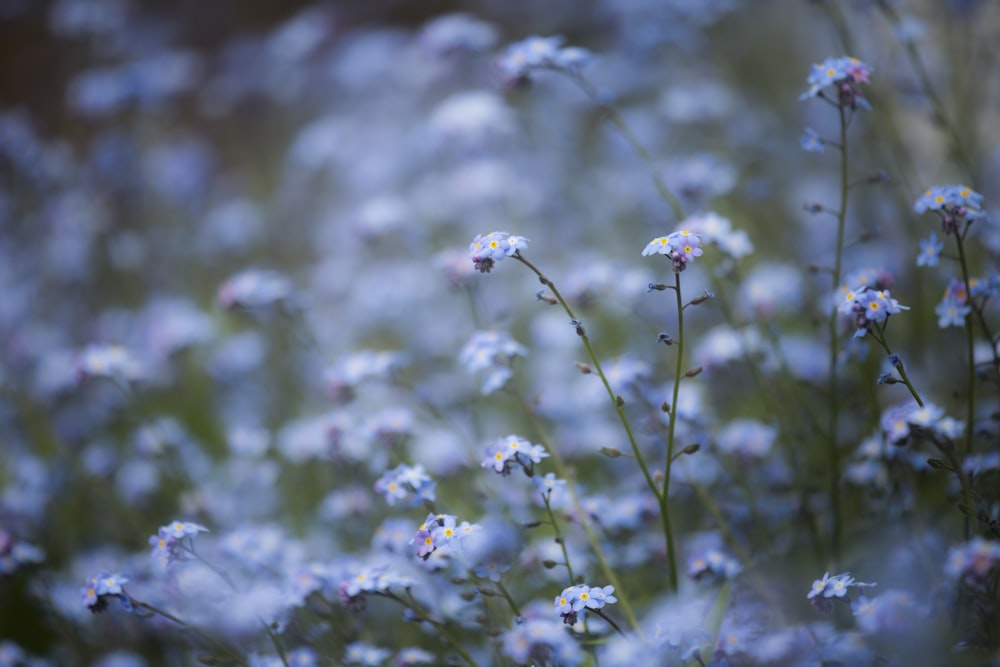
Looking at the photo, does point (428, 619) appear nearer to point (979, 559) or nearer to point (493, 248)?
point (493, 248)

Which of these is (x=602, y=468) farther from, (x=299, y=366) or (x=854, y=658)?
(x=299, y=366)

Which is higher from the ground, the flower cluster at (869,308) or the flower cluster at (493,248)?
the flower cluster at (493,248)

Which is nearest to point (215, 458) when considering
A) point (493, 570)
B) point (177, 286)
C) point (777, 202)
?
point (177, 286)

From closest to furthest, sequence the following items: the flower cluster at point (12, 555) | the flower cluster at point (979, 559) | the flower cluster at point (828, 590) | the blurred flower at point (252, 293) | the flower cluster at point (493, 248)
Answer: the flower cluster at point (979, 559)
the flower cluster at point (828, 590)
the flower cluster at point (493, 248)
the flower cluster at point (12, 555)
the blurred flower at point (252, 293)

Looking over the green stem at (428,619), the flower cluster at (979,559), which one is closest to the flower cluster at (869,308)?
the flower cluster at (979,559)

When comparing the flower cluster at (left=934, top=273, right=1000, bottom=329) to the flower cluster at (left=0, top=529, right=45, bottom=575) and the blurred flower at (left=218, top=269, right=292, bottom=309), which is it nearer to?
the blurred flower at (left=218, top=269, right=292, bottom=309)

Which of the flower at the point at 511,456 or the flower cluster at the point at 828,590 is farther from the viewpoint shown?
the flower at the point at 511,456

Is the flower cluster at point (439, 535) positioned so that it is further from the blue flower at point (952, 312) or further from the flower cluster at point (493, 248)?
the blue flower at point (952, 312)

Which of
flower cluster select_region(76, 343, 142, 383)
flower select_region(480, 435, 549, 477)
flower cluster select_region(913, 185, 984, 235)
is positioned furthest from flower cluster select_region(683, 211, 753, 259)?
flower cluster select_region(76, 343, 142, 383)
